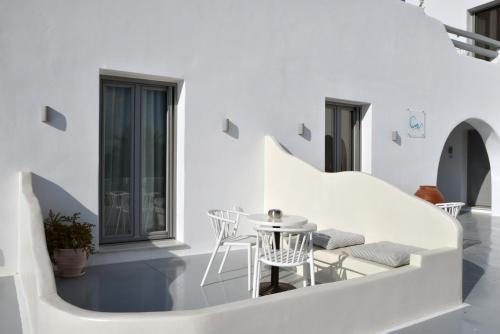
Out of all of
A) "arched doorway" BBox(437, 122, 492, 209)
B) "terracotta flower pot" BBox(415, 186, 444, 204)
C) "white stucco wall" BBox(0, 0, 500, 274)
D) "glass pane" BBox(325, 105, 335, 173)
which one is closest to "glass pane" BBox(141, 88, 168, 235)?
"white stucco wall" BBox(0, 0, 500, 274)

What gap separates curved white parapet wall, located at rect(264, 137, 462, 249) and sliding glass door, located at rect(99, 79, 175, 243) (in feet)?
5.58

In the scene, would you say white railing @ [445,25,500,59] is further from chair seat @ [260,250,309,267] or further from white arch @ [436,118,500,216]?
chair seat @ [260,250,309,267]

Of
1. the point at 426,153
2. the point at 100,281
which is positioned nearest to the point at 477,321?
the point at 100,281

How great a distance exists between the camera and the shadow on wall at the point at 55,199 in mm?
5271

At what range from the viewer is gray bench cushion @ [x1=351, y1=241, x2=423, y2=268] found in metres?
4.42

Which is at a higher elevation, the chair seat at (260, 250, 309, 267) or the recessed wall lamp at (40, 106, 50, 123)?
the recessed wall lamp at (40, 106, 50, 123)

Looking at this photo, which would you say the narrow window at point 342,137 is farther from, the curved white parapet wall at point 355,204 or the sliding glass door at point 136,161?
the sliding glass door at point 136,161

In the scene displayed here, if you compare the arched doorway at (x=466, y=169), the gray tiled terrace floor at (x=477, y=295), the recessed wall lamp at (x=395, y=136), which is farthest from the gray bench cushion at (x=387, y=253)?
the arched doorway at (x=466, y=169)

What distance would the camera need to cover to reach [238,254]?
6559 millimetres

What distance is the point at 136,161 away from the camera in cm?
619

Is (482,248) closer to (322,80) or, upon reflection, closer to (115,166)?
(322,80)

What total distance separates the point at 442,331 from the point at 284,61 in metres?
4.95

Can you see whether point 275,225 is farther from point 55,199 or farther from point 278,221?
point 55,199

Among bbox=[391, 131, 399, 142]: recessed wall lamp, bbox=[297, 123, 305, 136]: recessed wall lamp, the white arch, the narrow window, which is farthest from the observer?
the white arch
